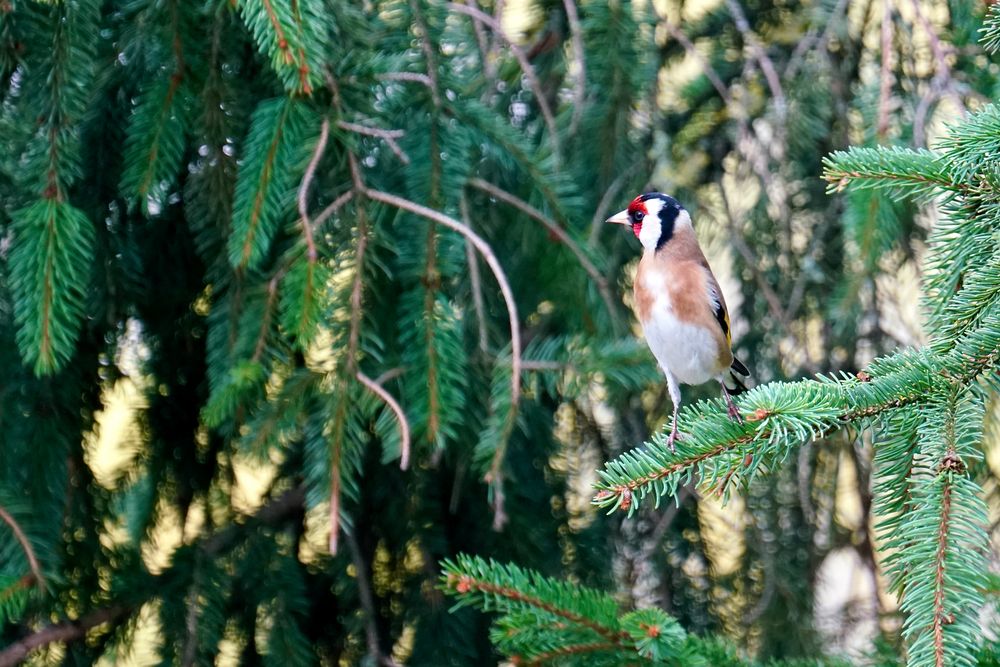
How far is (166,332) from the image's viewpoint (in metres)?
2.62

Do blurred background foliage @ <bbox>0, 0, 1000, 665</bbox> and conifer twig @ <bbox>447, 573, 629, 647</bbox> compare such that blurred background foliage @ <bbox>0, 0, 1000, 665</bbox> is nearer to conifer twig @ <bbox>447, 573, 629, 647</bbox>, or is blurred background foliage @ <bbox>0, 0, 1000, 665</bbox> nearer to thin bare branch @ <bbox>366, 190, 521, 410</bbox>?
thin bare branch @ <bbox>366, 190, 521, 410</bbox>

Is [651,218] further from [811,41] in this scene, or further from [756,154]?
[811,41]

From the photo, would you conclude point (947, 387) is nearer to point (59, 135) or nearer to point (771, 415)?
point (771, 415)

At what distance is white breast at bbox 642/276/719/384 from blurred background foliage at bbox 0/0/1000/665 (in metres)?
0.09

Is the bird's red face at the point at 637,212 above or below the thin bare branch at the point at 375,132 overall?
above

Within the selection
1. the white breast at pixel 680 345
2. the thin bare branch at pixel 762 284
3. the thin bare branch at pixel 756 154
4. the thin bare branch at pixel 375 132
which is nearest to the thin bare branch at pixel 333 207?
the thin bare branch at pixel 375 132

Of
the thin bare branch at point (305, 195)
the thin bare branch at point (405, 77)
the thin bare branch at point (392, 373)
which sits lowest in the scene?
the thin bare branch at point (392, 373)

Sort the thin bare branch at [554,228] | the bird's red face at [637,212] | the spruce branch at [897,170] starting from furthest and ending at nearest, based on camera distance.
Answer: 1. the bird's red face at [637,212]
2. the thin bare branch at [554,228]
3. the spruce branch at [897,170]

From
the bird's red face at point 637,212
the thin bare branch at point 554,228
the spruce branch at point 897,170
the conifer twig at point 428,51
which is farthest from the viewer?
the bird's red face at point 637,212

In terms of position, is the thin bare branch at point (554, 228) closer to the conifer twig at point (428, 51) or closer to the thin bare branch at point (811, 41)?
the conifer twig at point (428, 51)

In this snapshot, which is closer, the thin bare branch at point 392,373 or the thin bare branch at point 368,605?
the thin bare branch at point 392,373

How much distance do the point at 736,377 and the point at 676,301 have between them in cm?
34

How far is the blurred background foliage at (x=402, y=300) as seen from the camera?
2074 mm

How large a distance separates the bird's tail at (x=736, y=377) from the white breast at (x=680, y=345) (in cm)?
18
